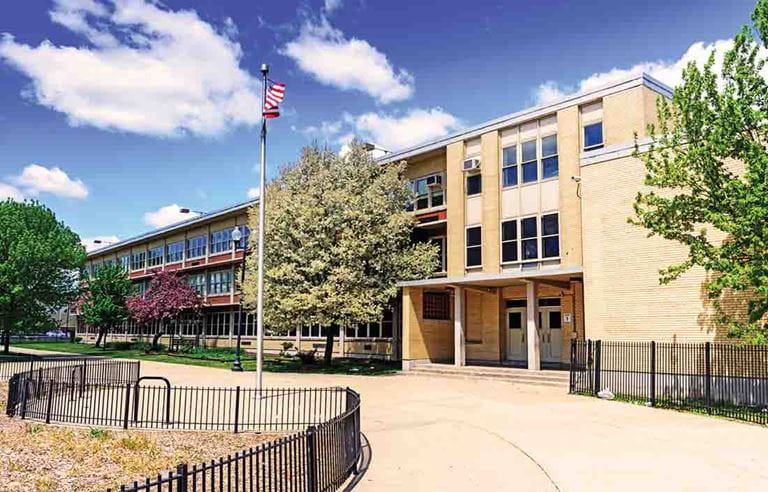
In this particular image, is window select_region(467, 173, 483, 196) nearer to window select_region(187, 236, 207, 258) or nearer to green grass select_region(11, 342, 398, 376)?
green grass select_region(11, 342, 398, 376)

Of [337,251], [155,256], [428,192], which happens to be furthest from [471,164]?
[155,256]

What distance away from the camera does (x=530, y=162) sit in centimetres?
2689

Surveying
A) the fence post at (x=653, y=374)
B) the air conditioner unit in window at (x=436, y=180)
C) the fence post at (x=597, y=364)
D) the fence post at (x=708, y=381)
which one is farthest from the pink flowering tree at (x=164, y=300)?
the fence post at (x=708, y=381)

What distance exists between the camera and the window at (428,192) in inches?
1233

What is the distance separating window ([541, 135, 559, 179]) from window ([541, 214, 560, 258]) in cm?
175

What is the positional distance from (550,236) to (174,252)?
3899 cm

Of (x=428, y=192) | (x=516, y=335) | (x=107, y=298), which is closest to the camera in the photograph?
(x=516, y=335)

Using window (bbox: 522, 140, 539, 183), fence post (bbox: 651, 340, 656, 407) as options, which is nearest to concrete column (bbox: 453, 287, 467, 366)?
window (bbox: 522, 140, 539, 183)

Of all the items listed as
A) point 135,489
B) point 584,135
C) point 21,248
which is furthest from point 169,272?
point 135,489

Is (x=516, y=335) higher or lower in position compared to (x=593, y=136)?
lower

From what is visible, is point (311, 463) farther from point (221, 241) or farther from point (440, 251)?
point (221, 241)

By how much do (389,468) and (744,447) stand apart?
6.75m

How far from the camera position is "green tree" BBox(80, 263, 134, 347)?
49938 mm

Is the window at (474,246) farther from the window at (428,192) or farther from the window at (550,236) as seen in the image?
the window at (550,236)
